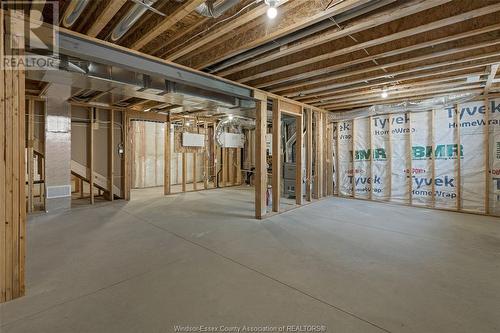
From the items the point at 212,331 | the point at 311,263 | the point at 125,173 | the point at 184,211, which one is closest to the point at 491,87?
the point at 311,263

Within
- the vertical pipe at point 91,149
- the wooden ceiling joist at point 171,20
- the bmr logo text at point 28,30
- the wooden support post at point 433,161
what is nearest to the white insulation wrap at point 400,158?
the wooden support post at point 433,161

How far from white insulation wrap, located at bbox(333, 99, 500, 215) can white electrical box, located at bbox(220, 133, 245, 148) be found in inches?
129

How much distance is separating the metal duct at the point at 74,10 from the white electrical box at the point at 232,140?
5829 mm

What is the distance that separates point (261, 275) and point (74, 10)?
8.66 feet

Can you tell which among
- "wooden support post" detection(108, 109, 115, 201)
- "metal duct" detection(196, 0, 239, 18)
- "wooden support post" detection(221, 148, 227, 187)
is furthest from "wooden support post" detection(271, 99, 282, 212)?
"wooden support post" detection(221, 148, 227, 187)

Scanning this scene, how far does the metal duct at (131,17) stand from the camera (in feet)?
5.83

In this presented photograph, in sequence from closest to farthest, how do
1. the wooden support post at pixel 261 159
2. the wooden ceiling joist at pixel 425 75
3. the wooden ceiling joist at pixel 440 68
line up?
the wooden ceiling joist at pixel 440 68 → the wooden ceiling joist at pixel 425 75 → the wooden support post at pixel 261 159

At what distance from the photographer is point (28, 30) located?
1956 mm

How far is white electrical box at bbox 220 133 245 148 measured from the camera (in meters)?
7.79

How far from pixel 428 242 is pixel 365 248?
911 mm

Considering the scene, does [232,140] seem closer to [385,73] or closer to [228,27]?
[385,73]

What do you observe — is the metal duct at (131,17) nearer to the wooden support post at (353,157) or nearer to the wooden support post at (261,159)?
the wooden support post at (261,159)

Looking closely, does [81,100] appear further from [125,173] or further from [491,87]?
[491,87]

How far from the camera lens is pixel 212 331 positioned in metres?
1.48
